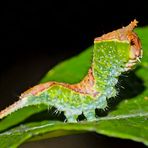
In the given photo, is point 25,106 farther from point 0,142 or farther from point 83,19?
point 83,19

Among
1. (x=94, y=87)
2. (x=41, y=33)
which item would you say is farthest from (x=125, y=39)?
(x=41, y=33)

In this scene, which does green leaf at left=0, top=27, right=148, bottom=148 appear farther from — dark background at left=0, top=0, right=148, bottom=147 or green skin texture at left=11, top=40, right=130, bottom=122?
dark background at left=0, top=0, right=148, bottom=147

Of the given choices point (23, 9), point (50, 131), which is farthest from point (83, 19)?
point (50, 131)

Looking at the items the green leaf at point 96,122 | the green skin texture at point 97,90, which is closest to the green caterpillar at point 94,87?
the green skin texture at point 97,90

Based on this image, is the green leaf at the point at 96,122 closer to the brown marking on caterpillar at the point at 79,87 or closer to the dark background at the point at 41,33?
the brown marking on caterpillar at the point at 79,87

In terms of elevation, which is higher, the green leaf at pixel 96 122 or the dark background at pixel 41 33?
the dark background at pixel 41 33

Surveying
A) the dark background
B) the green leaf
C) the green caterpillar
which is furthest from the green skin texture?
the dark background
